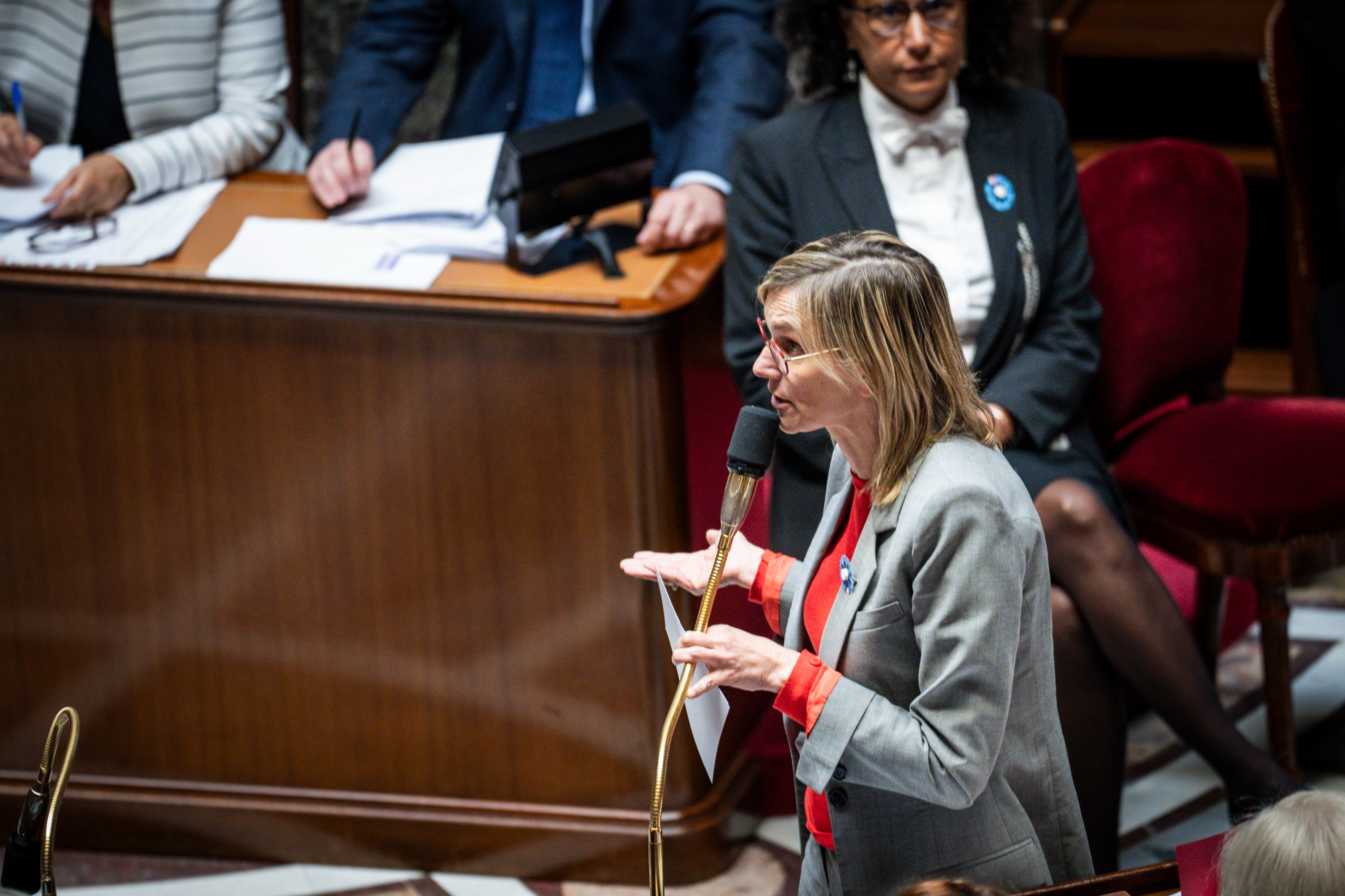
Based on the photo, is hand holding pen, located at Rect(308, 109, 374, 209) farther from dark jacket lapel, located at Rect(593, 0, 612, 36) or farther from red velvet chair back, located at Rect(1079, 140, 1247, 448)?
red velvet chair back, located at Rect(1079, 140, 1247, 448)

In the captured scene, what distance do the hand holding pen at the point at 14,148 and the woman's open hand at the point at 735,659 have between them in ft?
5.62

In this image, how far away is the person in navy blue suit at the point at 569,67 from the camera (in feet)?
8.42

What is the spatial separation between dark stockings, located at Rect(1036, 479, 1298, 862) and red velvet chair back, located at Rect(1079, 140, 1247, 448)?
0.49 metres

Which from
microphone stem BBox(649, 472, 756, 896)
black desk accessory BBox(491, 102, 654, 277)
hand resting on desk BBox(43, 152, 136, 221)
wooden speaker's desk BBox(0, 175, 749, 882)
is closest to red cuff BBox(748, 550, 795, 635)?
microphone stem BBox(649, 472, 756, 896)

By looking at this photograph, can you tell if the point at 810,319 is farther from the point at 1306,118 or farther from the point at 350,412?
the point at 1306,118

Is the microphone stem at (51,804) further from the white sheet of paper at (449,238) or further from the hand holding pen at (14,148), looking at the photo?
the hand holding pen at (14,148)

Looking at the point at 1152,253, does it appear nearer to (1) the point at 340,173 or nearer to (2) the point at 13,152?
(1) the point at 340,173

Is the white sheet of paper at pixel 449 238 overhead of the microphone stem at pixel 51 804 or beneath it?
overhead

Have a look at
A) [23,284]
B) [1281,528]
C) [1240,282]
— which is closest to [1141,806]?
[1281,528]

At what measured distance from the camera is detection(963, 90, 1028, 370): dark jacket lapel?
6.61 ft

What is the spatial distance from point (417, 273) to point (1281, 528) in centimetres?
137

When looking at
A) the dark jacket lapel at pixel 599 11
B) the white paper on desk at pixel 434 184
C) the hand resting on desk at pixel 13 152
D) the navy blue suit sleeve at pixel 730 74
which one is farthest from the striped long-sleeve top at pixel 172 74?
the navy blue suit sleeve at pixel 730 74

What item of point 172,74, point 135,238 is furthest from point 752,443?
point 172,74

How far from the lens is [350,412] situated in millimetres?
2186
